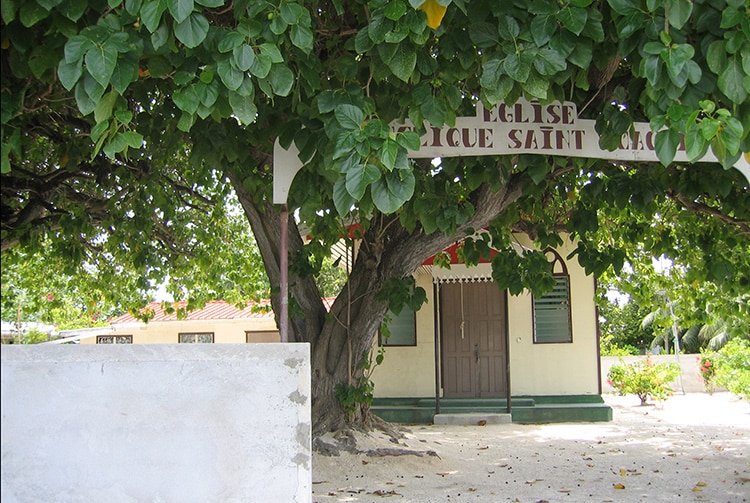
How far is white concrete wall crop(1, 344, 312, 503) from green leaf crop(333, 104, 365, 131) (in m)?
1.16

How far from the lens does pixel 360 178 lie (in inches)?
133

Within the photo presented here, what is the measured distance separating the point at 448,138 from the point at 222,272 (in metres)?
9.10

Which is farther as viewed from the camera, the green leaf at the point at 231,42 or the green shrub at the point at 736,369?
the green shrub at the point at 736,369

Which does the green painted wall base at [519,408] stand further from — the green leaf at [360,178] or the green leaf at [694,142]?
the green leaf at [360,178]

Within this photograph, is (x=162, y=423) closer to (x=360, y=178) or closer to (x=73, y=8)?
(x=360, y=178)

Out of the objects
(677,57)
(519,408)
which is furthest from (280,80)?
(519,408)

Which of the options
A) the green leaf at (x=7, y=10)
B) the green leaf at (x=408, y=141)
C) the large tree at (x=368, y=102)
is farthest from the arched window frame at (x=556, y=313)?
the green leaf at (x=7, y=10)

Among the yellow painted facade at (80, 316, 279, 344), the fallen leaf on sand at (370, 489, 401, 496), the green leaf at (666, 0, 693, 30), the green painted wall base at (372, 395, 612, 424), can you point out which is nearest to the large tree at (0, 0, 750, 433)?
the green leaf at (666, 0, 693, 30)

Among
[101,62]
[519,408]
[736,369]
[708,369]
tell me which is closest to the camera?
[101,62]

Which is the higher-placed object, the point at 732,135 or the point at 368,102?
the point at 368,102

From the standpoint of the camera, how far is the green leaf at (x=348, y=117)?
3672 mm


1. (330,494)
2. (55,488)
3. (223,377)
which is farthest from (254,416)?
(330,494)

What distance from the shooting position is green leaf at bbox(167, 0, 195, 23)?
3.22 meters

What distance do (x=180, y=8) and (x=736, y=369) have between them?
52.7 ft
